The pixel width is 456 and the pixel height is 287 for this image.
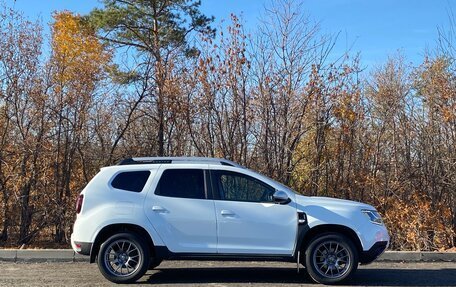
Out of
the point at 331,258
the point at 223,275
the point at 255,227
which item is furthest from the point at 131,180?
the point at 331,258

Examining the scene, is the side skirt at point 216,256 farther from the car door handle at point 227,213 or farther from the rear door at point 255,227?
the car door handle at point 227,213

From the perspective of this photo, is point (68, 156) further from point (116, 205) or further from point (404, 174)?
point (404, 174)

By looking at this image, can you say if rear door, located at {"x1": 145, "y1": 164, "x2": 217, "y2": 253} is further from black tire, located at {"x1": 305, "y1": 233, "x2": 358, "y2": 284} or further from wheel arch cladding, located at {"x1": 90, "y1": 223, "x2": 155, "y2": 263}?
black tire, located at {"x1": 305, "y1": 233, "x2": 358, "y2": 284}

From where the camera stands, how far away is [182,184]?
8062 mm

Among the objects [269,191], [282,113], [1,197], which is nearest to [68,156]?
[1,197]

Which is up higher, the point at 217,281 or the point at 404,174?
the point at 404,174

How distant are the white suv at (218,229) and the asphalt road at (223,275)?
0.47m

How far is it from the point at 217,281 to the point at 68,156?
882cm

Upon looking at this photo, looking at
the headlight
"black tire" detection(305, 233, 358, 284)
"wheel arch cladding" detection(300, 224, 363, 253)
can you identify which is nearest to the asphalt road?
"black tire" detection(305, 233, 358, 284)

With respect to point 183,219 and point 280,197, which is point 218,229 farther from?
point 280,197

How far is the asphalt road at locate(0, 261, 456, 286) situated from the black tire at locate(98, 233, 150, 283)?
0.24 metres

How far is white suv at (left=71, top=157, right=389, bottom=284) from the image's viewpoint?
7758mm

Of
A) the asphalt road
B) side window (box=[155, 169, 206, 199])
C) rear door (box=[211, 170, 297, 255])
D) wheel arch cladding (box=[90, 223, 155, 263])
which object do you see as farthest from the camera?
the asphalt road

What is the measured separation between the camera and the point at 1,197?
48.7 ft
